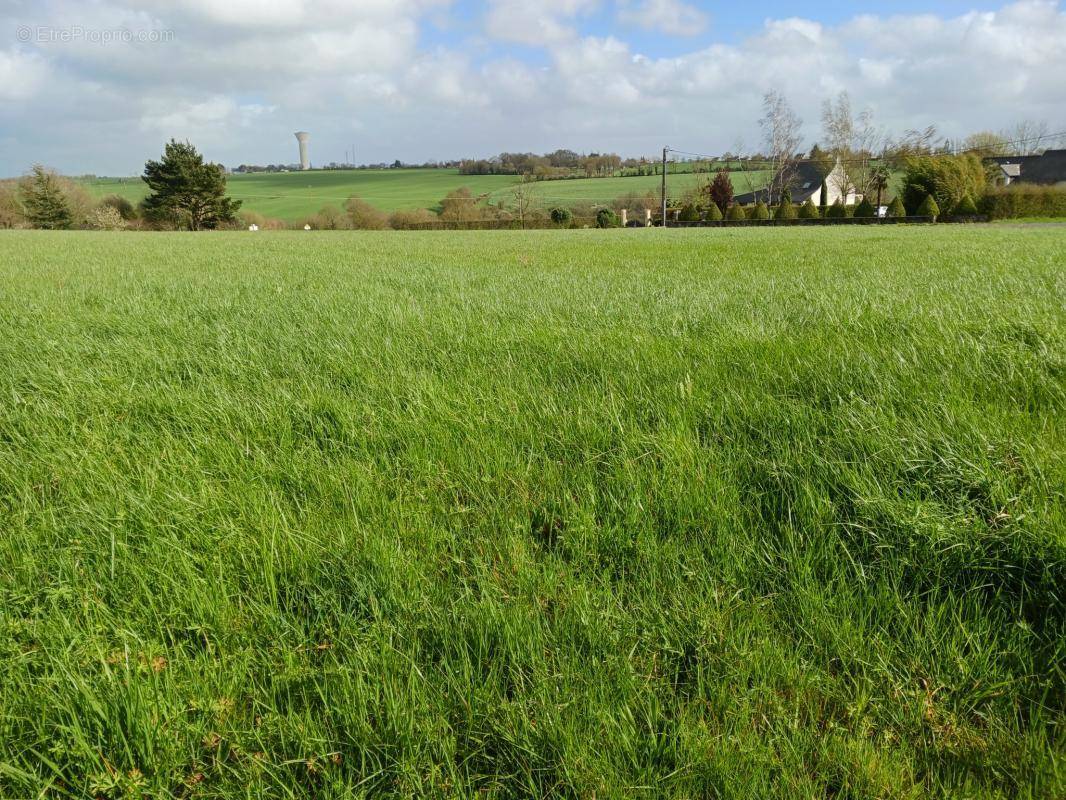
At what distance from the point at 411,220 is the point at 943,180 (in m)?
43.6

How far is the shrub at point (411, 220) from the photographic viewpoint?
54.7 meters

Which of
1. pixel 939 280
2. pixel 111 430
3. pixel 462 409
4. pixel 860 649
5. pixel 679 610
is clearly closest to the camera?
pixel 860 649

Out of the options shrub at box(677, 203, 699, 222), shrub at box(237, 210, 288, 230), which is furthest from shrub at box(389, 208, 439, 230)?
shrub at box(677, 203, 699, 222)

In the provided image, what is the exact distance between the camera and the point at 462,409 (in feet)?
9.04

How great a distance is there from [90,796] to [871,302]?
17.4 feet

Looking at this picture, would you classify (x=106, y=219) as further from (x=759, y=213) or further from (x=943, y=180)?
(x=943, y=180)

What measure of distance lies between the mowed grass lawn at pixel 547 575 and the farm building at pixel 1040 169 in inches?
3006

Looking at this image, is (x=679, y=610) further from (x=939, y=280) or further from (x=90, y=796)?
(x=939, y=280)

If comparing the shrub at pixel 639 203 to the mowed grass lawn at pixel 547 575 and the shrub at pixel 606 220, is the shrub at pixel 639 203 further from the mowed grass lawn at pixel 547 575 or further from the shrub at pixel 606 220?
the mowed grass lawn at pixel 547 575

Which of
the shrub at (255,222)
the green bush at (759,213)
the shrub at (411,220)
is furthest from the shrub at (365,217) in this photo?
the green bush at (759,213)

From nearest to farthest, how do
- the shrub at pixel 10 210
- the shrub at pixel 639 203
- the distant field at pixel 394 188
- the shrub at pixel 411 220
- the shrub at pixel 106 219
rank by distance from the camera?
the shrub at pixel 10 210 → the shrub at pixel 106 219 → the shrub at pixel 411 220 → the shrub at pixel 639 203 → the distant field at pixel 394 188

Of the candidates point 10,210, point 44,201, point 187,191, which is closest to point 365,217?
point 187,191

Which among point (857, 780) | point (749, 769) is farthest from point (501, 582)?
point (857, 780)

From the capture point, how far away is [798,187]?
75250mm
